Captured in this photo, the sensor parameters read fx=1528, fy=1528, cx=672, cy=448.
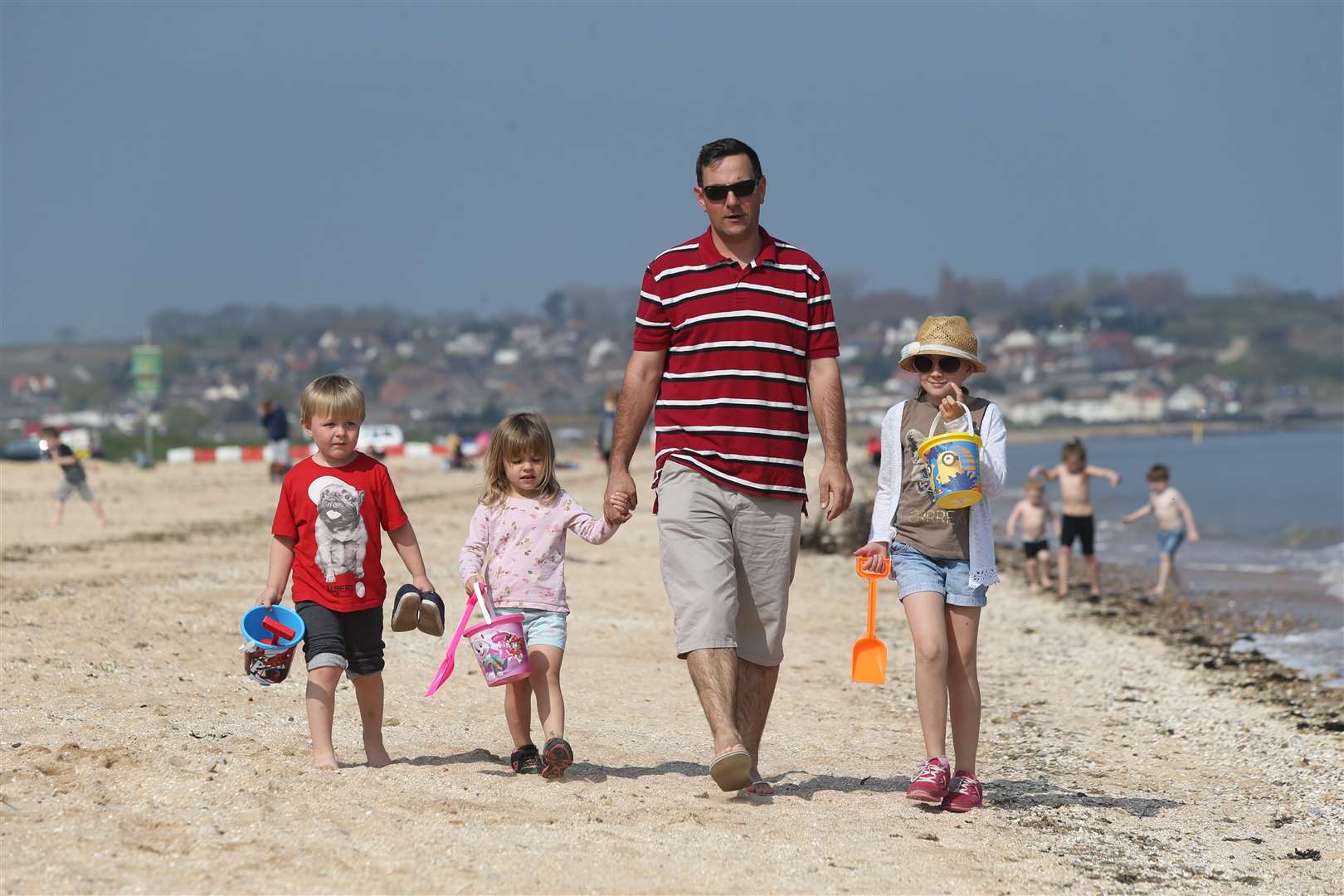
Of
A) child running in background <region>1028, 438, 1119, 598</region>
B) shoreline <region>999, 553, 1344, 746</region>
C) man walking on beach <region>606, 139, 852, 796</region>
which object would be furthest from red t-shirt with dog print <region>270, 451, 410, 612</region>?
child running in background <region>1028, 438, 1119, 598</region>

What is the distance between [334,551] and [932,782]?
2271 millimetres

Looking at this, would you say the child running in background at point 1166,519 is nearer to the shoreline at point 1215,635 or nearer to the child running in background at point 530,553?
the shoreline at point 1215,635

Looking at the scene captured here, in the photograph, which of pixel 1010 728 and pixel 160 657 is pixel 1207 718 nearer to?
pixel 1010 728

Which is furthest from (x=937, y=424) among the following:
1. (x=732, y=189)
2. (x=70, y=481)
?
(x=70, y=481)

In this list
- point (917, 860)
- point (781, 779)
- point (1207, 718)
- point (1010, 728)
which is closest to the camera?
point (917, 860)

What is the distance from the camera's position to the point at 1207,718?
859 cm

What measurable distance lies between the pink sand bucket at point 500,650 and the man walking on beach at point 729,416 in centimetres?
63

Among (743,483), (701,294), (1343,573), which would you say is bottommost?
(1343,573)

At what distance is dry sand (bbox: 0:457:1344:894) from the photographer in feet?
14.7

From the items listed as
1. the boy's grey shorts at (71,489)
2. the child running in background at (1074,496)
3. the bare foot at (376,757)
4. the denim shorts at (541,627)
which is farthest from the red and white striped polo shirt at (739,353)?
the boy's grey shorts at (71,489)

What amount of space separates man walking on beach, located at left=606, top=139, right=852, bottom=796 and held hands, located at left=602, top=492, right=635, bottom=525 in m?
0.03

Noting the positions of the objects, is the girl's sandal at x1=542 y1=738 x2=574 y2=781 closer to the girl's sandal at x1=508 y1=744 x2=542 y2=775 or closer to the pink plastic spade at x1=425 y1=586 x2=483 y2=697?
the girl's sandal at x1=508 y1=744 x2=542 y2=775

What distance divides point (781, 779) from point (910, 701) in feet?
9.06

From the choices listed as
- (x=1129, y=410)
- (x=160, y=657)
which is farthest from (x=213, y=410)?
(x=160, y=657)
